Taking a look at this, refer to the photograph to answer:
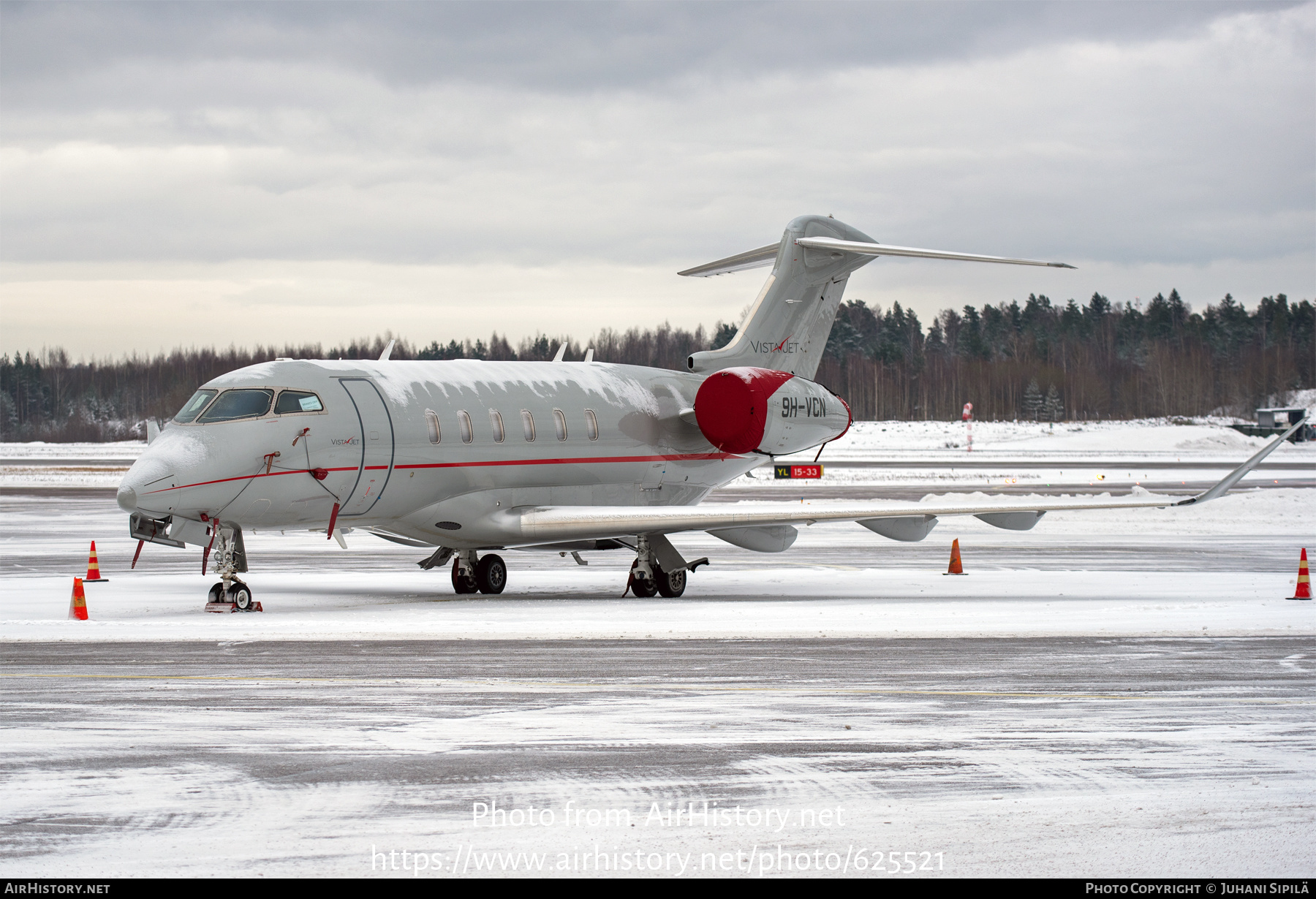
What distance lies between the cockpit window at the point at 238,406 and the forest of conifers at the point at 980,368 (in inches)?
3762

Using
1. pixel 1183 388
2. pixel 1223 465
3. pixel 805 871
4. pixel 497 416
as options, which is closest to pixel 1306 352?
pixel 1183 388

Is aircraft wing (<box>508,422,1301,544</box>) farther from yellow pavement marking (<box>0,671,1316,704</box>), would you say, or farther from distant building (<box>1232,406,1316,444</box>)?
distant building (<box>1232,406,1316,444</box>)

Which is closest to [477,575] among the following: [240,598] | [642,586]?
[642,586]

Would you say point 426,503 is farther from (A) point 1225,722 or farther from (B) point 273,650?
(A) point 1225,722

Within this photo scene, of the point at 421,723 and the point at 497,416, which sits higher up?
the point at 497,416

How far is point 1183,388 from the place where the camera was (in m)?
139

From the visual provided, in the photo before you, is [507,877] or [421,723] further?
[421,723]

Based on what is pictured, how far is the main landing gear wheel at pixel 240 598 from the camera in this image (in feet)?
56.9

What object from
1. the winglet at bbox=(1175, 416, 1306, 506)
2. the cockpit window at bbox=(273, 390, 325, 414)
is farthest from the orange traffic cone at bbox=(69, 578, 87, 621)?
the winglet at bbox=(1175, 416, 1306, 506)

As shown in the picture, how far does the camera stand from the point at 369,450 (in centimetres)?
1830

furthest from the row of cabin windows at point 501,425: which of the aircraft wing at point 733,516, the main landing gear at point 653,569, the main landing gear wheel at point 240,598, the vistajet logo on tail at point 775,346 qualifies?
the vistajet logo on tail at point 775,346

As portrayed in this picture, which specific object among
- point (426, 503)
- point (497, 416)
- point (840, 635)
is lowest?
point (840, 635)

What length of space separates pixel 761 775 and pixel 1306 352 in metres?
171

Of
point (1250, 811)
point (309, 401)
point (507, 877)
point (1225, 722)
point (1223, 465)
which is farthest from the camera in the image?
point (1223, 465)
